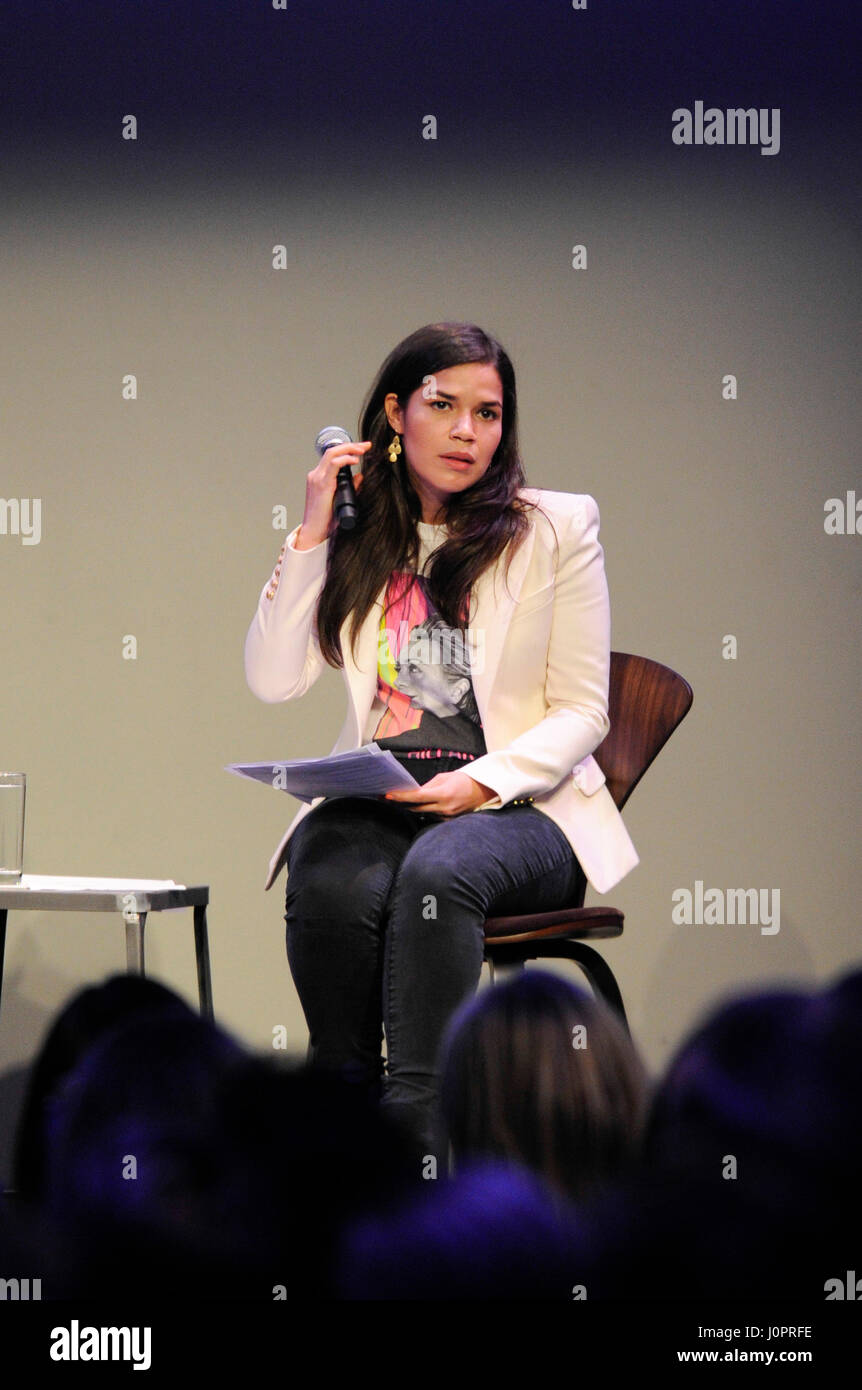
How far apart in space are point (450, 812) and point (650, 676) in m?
0.44

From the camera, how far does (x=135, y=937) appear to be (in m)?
1.95

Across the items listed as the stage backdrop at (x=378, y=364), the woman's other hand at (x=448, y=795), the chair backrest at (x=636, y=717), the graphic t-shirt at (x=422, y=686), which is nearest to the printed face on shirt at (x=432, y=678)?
the graphic t-shirt at (x=422, y=686)

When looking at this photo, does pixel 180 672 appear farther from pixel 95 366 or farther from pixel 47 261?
pixel 47 261

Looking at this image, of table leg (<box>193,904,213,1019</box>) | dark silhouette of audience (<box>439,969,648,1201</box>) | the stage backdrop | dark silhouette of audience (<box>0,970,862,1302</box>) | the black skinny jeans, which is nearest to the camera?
dark silhouette of audience (<box>0,970,862,1302</box>)

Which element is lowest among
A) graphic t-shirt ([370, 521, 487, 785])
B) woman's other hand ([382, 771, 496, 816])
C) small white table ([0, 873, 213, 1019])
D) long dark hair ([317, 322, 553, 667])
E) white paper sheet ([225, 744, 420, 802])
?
small white table ([0, 873, 213, 1019])

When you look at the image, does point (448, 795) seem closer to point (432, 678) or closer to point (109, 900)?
point (432, 678)

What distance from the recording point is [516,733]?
6.38 feet

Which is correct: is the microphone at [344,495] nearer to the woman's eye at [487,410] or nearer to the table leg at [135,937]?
the woman's eye at [487,410]

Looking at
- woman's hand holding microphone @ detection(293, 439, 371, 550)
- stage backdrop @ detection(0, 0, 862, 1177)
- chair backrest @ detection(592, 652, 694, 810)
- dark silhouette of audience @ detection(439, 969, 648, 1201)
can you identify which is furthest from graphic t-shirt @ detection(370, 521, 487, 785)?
stage backdrop @ detection(0, 0, 862, 1177)

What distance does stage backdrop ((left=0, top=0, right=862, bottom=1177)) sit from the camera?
2.91 m

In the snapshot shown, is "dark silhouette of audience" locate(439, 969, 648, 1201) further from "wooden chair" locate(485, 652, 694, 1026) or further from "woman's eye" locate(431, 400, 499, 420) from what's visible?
"woman's eye" locate(431, 400, 499, 420)

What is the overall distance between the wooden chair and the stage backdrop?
0.86m

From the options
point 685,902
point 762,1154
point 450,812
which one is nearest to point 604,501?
point 685,902

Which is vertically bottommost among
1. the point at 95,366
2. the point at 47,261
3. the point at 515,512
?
the point at 515,512
